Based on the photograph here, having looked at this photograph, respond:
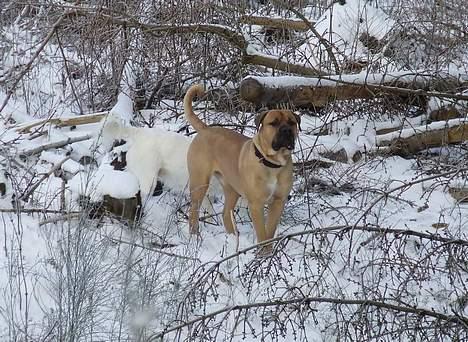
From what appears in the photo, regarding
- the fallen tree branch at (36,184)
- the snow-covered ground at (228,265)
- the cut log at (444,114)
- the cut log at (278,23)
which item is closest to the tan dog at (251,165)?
the snow-covered ground at (228,265)

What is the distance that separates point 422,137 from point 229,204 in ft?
8.66

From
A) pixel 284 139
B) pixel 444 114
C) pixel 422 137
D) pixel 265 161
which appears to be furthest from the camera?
pixel 444 114

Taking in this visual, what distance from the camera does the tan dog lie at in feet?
19.8

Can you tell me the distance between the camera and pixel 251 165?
6168 mm

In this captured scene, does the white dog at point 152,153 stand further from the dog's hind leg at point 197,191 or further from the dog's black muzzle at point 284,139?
the dog's black muzzle at point 284,139

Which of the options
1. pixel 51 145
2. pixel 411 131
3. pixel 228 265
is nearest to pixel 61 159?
pixel 51 145

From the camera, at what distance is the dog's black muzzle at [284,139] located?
598cm

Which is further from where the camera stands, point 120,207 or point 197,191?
point 197,191

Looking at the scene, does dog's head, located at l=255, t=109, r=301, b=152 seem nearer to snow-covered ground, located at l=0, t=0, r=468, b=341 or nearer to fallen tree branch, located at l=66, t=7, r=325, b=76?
snow-covered ground, located at l=0, t=0, r=468, b=341

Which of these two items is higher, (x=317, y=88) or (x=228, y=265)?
(x=317, y=88)

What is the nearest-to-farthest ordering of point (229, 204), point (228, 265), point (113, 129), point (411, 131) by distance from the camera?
point (228, 265) → point (229, 204) → point (113, 129) → point (411, 131)

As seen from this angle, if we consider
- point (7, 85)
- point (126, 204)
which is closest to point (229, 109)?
Answer: point (126, 204)

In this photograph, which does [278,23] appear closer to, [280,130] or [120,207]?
[280,130]

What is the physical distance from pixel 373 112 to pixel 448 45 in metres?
1.40
